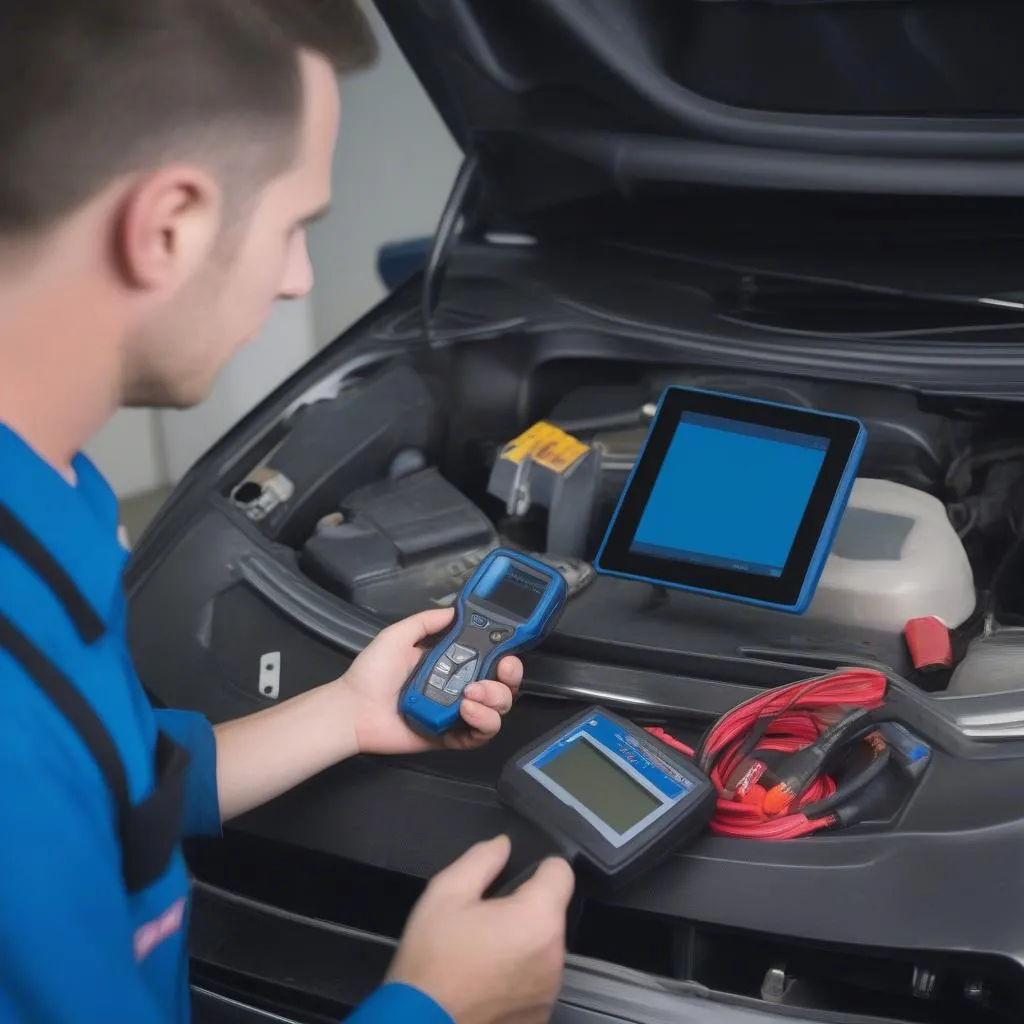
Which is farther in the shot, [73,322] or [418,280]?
[418,280]

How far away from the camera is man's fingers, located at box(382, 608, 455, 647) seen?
782mm

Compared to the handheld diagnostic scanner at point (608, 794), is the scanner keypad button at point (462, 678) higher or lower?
higher

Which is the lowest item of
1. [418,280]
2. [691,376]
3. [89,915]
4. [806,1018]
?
[806,1018]

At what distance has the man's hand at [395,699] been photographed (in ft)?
2.42

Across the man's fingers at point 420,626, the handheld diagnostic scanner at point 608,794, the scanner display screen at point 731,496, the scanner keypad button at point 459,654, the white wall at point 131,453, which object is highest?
the scanner display screen at point 731,496

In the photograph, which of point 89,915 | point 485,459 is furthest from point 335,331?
point 89,915

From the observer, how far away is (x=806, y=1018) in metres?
0.63

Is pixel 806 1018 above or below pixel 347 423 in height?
below

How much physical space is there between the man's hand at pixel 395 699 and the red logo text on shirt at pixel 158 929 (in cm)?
18

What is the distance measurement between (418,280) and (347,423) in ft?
1.01

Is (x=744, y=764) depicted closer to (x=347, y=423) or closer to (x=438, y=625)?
(x=438, y=625)

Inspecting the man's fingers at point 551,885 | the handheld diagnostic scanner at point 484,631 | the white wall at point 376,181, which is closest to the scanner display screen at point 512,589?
the handheld diagnostic scanner at point 484,631

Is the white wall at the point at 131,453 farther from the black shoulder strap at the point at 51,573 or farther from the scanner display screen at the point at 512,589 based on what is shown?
the black shoulder strap at the point at 51,573

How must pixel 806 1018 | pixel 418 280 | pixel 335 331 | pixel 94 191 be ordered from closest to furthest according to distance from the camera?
pixel 94 191 < pixel 806 1018 < pixel 418 280 < pixel 335 331
